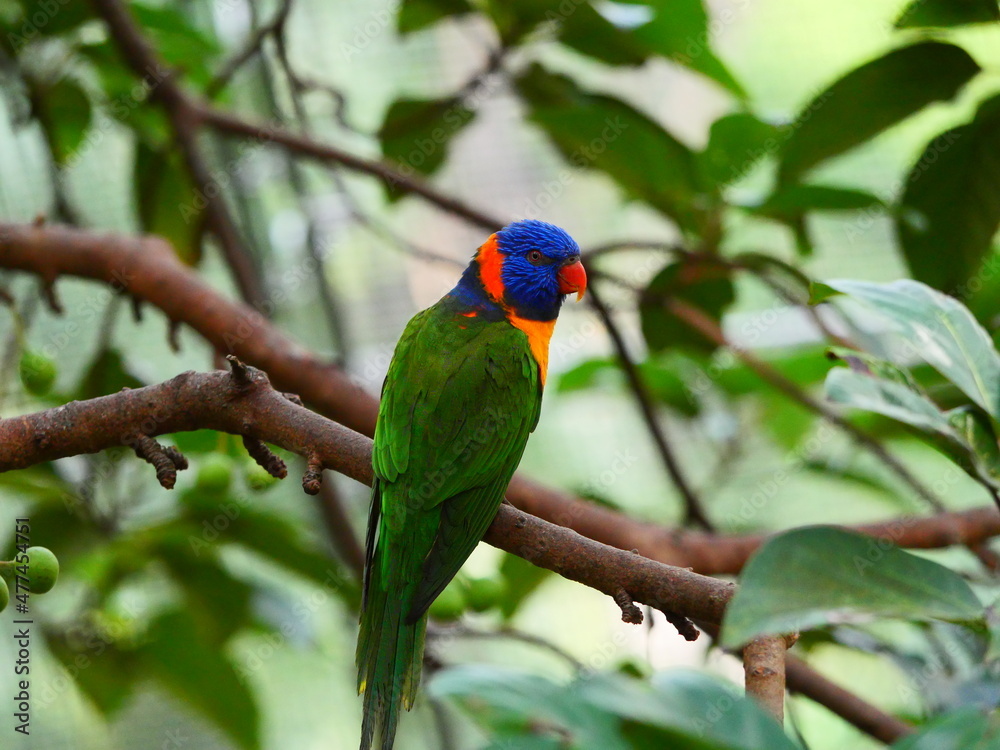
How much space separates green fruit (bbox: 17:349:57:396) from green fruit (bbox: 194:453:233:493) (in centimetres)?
36

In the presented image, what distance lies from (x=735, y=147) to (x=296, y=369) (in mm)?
1311

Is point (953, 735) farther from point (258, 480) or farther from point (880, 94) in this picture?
point (880, 94)

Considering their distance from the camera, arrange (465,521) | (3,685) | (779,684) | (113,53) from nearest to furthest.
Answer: (779,684) < (465,521) < (113,53) < (3,685)

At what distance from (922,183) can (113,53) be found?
2.21 metres

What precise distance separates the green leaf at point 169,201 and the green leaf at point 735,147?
1.44 meters

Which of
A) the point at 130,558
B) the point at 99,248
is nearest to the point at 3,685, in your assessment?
the point at 130,558

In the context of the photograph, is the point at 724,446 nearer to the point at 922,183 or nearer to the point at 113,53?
the point at 922,183

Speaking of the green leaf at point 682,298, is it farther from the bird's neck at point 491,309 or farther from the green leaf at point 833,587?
the green leaf at point 833,587

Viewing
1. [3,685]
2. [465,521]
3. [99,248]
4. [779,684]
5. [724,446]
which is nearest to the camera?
[779,684]

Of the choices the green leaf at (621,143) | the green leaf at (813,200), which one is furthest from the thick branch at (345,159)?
the green leaf at (813,200)

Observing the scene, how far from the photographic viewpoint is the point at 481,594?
2.11m

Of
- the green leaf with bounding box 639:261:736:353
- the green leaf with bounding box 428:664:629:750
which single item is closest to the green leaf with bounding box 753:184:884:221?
the green leaf with bounding box 639:261:736:353

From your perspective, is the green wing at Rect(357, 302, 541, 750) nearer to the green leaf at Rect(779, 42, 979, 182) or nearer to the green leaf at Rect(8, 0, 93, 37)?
the green leaf at Rect(779, 42, 979, 182)

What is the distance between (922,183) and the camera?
2.04 meters
